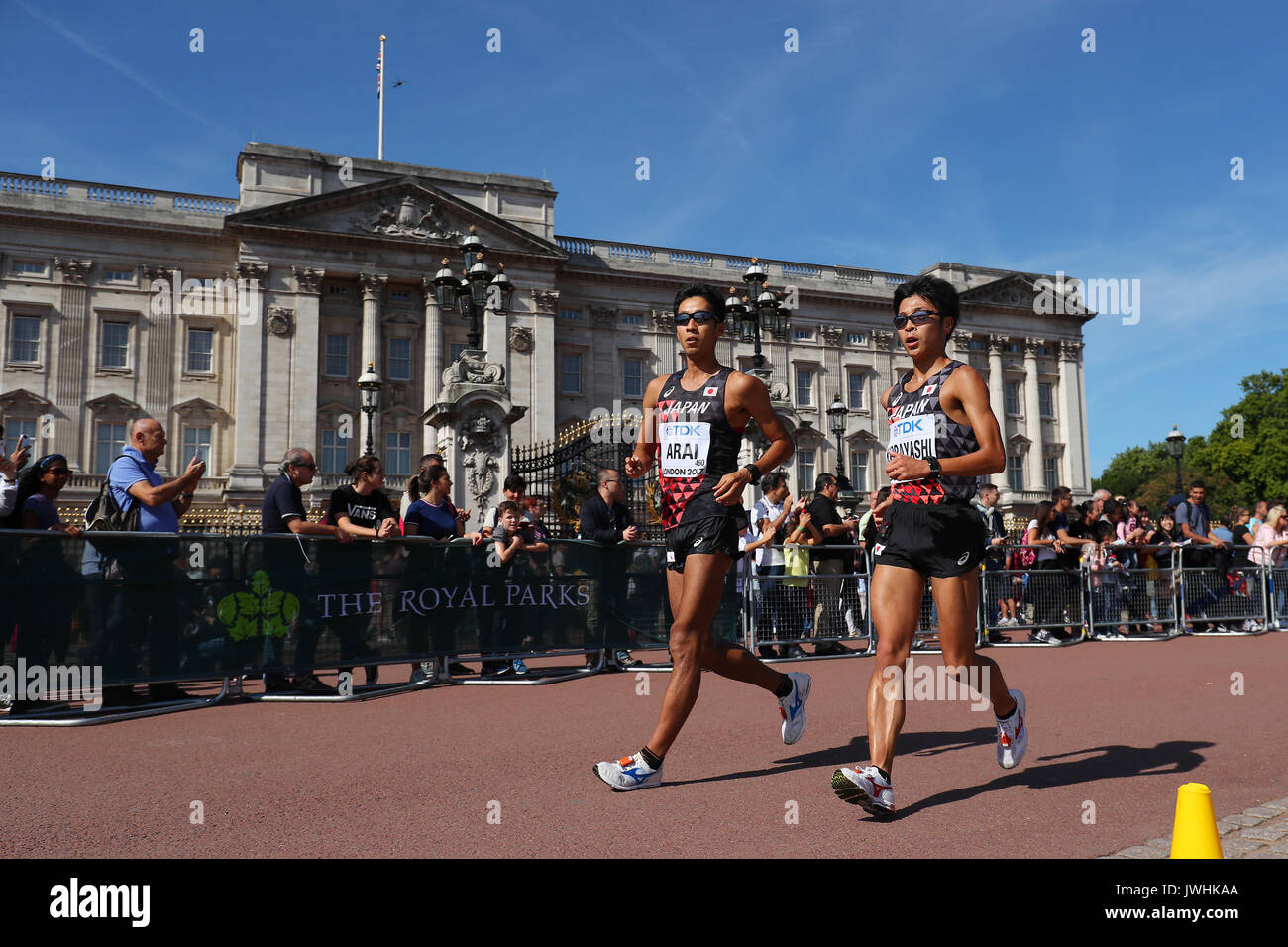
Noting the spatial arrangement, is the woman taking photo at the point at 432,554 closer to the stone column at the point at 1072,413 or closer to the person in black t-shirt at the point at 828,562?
the person in black t-shirt at the point at 828,562

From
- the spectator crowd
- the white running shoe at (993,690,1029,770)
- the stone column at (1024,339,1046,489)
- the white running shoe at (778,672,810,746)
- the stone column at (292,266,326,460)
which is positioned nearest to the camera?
the white running shoe at (993,690,1029,770)

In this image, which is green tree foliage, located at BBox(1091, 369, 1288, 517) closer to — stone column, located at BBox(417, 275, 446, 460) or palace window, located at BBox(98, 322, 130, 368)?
stone column, located at BBox(417, 275, 446, 460)

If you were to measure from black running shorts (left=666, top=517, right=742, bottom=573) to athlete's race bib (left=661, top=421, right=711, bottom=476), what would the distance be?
0.28 metres

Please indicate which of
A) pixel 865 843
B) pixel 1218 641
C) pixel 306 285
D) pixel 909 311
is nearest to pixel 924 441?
pixel 909 311

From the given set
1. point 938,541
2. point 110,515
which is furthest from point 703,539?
point 110,515

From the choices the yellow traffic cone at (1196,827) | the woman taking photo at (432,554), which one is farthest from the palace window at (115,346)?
the yellow traffic cone at (1196,827)

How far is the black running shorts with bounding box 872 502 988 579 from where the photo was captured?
4.53 metres

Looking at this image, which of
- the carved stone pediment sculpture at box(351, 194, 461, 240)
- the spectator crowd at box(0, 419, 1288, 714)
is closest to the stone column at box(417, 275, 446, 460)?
the carved stone pediment sculpture at box(351, 194, 461, 240)

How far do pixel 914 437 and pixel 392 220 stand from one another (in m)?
40.8

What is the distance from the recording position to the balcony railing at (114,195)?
39062 mm

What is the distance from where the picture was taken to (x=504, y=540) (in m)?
9.65

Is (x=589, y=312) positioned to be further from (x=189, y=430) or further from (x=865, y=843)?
(x=865, y=843)

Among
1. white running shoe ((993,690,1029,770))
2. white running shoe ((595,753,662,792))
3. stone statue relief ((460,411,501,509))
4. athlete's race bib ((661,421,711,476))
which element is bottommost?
white running shoe ((595,753,662,792))

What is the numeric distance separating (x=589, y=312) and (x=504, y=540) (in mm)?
38407
